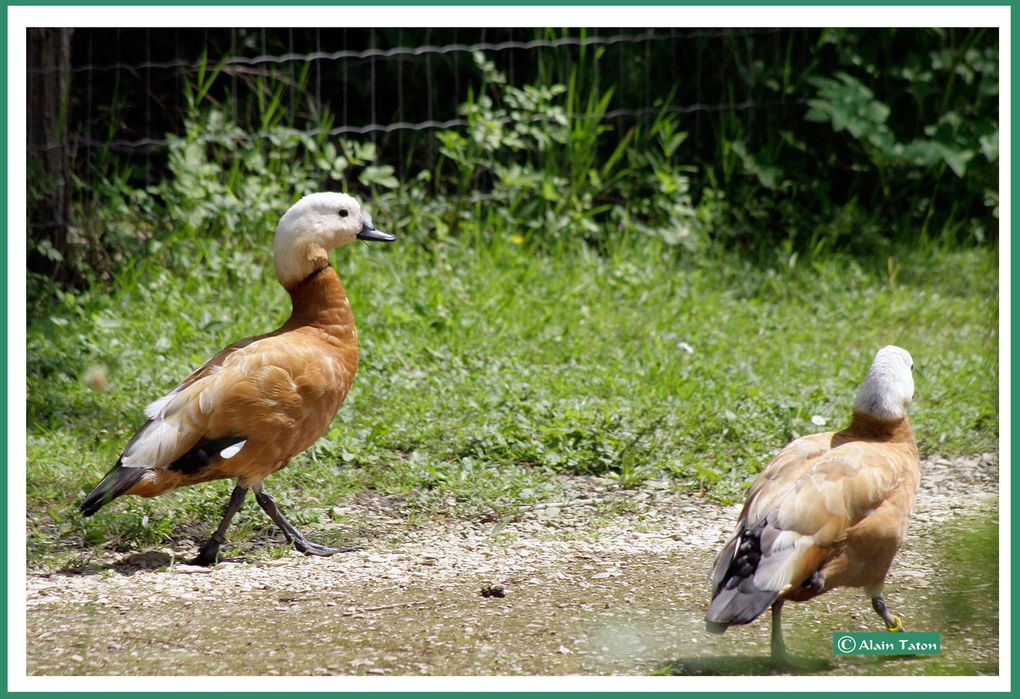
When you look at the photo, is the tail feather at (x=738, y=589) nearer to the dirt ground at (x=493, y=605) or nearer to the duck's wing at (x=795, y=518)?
the duck's wing at (x=795, y=518)

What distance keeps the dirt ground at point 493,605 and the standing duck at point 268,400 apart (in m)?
0.28

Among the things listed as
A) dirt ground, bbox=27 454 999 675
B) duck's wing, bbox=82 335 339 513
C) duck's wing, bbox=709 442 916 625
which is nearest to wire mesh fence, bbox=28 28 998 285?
duck's wing, bbox=82 335 339 513

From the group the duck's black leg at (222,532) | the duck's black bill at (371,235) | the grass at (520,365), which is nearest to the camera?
the duck's black leg at (222,532)

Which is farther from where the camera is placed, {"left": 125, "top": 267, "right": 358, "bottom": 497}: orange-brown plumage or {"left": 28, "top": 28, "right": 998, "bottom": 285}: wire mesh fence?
{"left": 28, "top": 28, "right": 998, "bottom": 285}: wire mesh fence

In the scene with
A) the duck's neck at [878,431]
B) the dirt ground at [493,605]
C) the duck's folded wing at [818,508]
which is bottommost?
the dirt ground at [493,605]

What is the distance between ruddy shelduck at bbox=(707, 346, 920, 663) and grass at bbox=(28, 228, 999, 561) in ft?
3.54

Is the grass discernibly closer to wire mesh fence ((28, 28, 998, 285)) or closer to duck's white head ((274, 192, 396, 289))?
wire mesh fence ((28, 28, 998, 285))

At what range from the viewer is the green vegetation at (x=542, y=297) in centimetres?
522

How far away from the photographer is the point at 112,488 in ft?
13.6

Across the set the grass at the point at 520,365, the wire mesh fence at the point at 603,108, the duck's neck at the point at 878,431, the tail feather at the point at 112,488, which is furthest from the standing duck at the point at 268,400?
the wire mesh fence at the point at 603,108

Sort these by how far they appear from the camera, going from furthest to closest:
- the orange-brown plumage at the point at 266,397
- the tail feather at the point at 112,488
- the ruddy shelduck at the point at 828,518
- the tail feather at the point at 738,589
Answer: the orange-brown plumage at the point at 266,397 → the tail feather at the point at 112,488 → the ruddy shelduck at the point at 828,518 → the tail feather at the point at 738,589

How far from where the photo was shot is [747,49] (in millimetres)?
8305

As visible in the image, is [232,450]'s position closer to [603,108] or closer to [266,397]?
[266,397]

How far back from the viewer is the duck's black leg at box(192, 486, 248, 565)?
4426 millimetres
